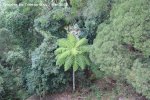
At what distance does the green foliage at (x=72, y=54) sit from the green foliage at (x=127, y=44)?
3.89 ft

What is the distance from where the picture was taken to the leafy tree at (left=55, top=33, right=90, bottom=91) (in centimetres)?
1080

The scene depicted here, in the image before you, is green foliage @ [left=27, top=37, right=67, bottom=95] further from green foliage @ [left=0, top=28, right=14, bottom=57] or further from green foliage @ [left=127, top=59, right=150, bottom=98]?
green foliage @ [left=127, top=59, right=150, bottom=98]

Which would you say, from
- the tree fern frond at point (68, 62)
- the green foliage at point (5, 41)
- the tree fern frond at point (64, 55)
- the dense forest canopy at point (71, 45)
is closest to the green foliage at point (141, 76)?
the dense forest canopy at point (71, 45)

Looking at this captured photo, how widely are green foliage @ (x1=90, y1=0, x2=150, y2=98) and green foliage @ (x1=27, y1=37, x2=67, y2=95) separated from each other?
2017 mm

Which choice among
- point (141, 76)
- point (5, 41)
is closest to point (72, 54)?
point (141, 76)

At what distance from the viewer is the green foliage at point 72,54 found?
35.4 feet

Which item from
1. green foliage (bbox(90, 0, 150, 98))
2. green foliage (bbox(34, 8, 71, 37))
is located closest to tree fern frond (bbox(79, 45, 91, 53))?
green foliage (bbox(90, 0, 150, 98))

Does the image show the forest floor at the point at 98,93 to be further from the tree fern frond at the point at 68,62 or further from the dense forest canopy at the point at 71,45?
the tree fern frond at the point at 68,62

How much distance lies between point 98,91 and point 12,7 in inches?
223

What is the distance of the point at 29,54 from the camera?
13484 millimetres

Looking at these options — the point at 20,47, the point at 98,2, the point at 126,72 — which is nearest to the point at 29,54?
the point at 20,47

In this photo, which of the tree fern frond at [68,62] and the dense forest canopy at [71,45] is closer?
the dense forest canopy at [71,45]

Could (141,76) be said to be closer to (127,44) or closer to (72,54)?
(127,44)

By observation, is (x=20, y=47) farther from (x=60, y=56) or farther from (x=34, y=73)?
(x=60, y=56)
